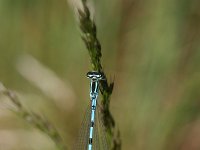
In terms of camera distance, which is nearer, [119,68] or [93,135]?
[93,135]

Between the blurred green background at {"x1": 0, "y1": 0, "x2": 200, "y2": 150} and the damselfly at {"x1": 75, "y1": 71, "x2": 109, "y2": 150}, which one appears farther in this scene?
the blurred green background at {"x1": 0, "y1": 0, "x2": 200, "y2": 150}

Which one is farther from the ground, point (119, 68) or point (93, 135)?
point (119, 68)

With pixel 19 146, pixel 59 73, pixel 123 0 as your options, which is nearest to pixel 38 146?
pixel 19 146

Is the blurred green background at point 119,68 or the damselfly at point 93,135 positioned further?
the blurred green background at point 119,68

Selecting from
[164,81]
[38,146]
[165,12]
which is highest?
[165,12]

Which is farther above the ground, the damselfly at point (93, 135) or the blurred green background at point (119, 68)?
the blurred green background at point (119, 68)

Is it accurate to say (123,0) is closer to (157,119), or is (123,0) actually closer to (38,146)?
(157,119)

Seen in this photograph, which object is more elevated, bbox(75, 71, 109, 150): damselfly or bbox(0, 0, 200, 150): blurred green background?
bbox(0, 0, 200, 150): blurred green background

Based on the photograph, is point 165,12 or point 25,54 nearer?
point 165,12
